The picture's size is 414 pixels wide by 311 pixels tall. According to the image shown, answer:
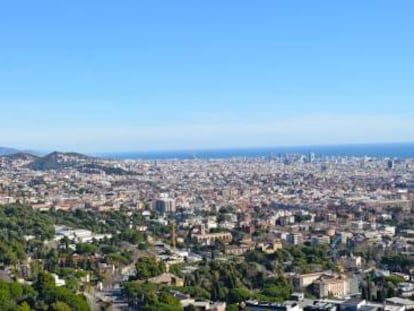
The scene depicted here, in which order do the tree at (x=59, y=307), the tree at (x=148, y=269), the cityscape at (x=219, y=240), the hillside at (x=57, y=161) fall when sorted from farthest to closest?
the hillside at (x=57, y=161), the tree at (x=148, y=269), the cityscape at (x=219, y=240), the tree at (x=59, y=307)

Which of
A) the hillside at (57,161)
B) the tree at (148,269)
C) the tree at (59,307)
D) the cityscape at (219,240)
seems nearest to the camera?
the tree at (59,307)

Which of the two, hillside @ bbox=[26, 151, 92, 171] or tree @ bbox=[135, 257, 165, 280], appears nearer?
tree @ bbox=[135, 257, 165, 280]

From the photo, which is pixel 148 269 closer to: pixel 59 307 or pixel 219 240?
pixel 59 307

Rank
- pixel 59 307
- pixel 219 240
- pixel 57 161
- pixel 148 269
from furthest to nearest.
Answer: pixel 57 161 < pixel 219 240 < pixel 148 269 < pixel 59 307

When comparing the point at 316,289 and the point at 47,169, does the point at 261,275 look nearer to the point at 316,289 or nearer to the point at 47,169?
the point at 316,289

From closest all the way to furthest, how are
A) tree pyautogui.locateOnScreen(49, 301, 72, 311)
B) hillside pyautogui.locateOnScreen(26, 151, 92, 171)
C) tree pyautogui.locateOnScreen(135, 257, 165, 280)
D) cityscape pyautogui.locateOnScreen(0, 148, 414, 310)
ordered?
tree pyautogui.locateOnScreen(49, 301, 72, 311) → cityscape pyautogui.locateOnScreen(0, 148, 414, 310) → tree pyautogui.locateOnScreen(135, 257, 165, 280) → hillside pyautogui.locateOnScreen(26, 151, 92, 171)

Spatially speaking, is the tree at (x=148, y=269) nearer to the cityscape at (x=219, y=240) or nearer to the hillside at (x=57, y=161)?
the cityscape at (x=219, y=240)

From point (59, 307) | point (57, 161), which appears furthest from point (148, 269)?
point (57, 161)

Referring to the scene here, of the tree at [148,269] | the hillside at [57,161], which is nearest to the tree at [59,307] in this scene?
the tree at [148,269]

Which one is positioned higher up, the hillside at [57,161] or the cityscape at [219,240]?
the hillside at [57,161]

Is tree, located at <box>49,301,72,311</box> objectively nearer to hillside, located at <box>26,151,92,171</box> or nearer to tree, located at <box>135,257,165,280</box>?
tree, located at <box>135,257,165,280</box>

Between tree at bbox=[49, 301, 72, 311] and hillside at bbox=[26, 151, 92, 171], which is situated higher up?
hillside at bbox=[26, 151, 92, 171]

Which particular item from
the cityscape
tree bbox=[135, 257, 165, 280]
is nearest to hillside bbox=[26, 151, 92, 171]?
the cityscape
